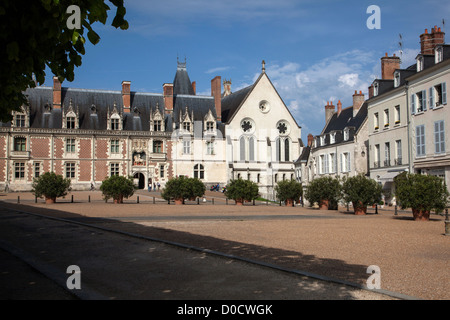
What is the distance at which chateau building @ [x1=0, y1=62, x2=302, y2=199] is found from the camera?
49156 millimetres

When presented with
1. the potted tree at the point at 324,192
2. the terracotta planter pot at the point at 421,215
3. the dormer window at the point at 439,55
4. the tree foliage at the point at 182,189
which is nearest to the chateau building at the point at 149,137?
the tree foliage at the point at 182,189

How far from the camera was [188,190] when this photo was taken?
101 ft

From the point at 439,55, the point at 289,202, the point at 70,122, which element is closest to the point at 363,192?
the point at 289,202

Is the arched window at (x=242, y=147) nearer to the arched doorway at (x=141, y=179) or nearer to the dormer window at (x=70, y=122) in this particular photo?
the arched doorway at (x=141, y=179)

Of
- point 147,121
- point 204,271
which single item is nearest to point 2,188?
point 147,121

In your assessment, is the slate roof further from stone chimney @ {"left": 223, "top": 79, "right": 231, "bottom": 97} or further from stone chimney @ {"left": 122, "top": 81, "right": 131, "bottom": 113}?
stone chimney @ {"left": 223, "top": 79, "right": 231, "bottom": 97}

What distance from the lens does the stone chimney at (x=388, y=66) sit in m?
37.1

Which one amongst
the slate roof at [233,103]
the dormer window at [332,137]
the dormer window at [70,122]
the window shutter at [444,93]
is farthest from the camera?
the slate roof at [233,103]

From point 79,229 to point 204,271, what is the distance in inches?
278

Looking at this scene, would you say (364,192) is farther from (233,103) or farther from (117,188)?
(233,103)

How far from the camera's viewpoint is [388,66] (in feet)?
122

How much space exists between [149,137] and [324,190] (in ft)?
99.1

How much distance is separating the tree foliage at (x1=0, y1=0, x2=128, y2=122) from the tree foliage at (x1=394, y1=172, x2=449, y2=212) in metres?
16.2

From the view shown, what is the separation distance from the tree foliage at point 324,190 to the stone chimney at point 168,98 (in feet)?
→ 103
